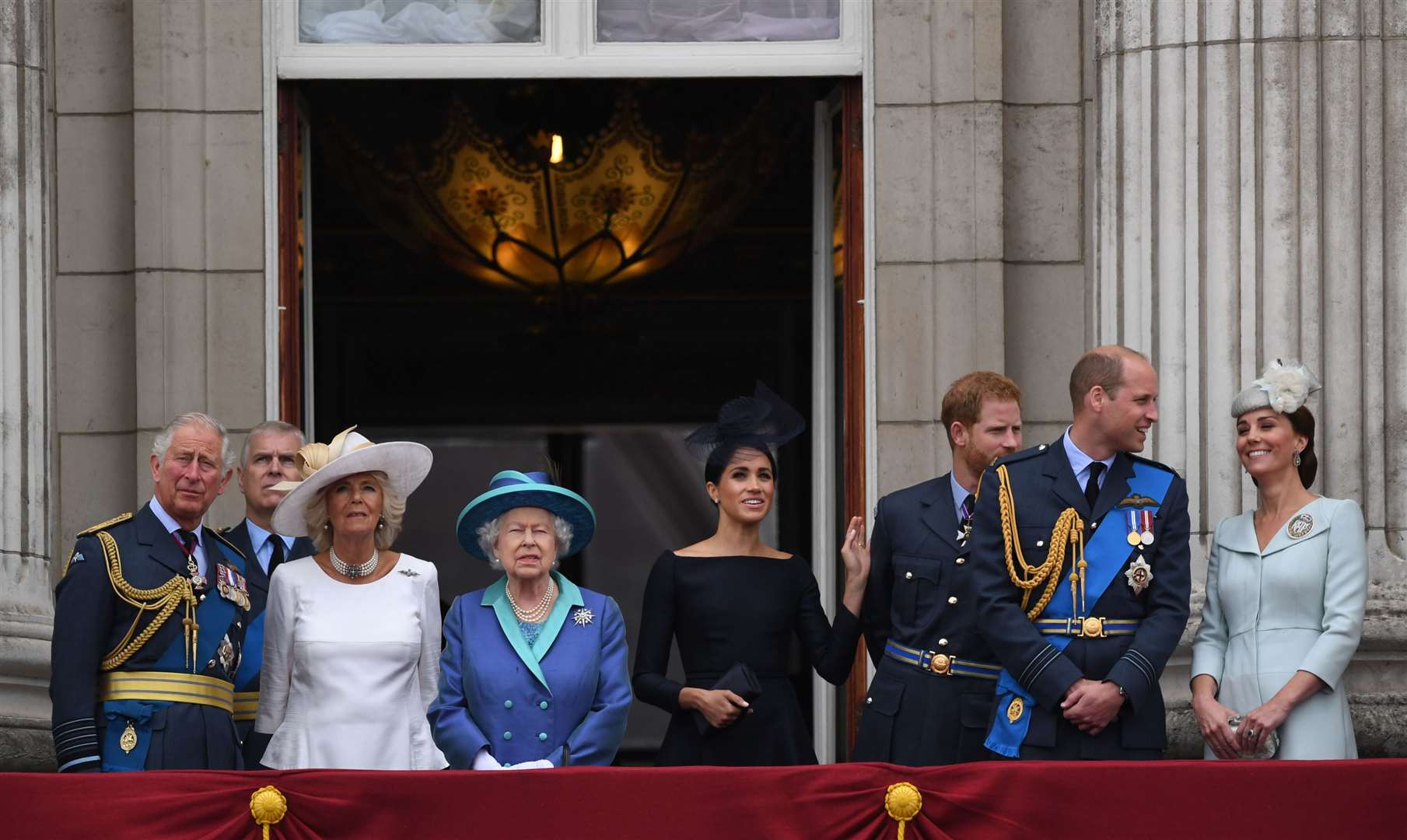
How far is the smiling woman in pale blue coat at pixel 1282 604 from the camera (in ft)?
19.7

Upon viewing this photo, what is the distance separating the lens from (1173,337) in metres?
7.81

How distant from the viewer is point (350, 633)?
19.6ft

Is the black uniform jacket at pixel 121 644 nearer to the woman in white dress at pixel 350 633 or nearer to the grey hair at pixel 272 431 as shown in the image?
the woman in white dress at pixel 350 633

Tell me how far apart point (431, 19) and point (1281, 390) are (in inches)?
148

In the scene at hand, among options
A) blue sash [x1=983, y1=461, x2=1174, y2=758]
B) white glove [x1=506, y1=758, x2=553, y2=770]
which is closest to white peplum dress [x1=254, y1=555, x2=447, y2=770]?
white glove [x1=506, y1=758, x2=553, y2=770]

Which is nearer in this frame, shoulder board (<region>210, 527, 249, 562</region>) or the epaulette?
the epaulette

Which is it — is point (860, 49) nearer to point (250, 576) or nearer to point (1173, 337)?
point (1173, 337)

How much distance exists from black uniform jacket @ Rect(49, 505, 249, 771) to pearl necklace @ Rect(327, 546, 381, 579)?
1.05 feet

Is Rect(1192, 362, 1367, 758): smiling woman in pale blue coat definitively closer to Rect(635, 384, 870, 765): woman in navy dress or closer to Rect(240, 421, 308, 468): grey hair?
Rect(635, 384, 870, 765): woman in navy dress

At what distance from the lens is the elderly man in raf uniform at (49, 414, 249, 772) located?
18.8 ft

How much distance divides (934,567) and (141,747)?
228cm

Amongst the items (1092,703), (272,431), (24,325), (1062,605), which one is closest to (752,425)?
(1062,605)

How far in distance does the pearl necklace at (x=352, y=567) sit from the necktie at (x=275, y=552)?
709mm

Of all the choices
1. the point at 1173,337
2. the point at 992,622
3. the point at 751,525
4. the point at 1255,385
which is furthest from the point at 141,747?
the point at 1173,337
